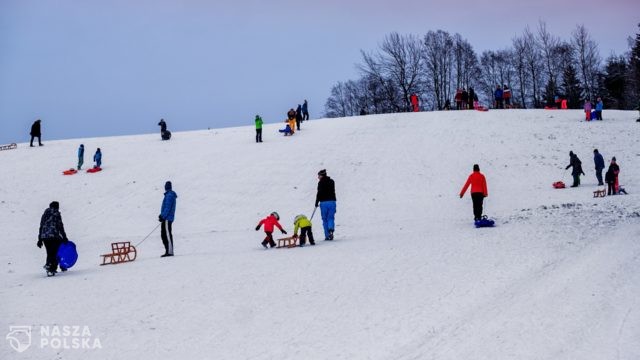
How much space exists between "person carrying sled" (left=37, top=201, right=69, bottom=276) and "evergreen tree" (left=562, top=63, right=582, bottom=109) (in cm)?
6735

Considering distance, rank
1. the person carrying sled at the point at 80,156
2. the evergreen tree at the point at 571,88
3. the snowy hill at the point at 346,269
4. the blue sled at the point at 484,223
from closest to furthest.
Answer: the snowy hill at the point at 346,269
the blue sled at the point at 484,223
the person carrying sled at the point at 80,156
the evergreen tree at the point at 571,88

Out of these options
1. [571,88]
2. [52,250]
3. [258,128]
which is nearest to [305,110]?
[258,128]

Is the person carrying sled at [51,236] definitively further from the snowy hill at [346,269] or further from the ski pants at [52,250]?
the snowy hill at [346,269]

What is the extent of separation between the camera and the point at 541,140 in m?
31.4

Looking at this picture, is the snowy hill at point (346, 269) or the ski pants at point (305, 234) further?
the ski pants at point (305, 234)

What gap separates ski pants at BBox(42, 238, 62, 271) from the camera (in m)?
12.0

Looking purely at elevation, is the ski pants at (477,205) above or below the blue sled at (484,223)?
above

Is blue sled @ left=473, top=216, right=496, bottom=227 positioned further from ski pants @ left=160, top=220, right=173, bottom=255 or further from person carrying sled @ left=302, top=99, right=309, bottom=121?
person carrying sled @ left=302, top=99, right=309, bottom=121

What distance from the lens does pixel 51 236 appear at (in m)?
12.1

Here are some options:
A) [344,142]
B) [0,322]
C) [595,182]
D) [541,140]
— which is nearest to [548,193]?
[595,182]

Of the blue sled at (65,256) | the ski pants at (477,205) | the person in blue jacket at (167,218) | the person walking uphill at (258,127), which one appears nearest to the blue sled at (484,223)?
the ski pants at (477,205)

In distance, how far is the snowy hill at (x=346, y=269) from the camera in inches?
273

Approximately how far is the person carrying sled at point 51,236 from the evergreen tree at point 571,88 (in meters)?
67.4

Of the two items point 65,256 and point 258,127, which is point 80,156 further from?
point 65,256
